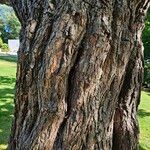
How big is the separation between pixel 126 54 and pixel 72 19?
2.23ft

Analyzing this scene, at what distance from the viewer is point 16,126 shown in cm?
415

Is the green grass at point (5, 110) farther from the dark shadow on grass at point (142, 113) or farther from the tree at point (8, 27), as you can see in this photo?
the tree at point (8, 27)

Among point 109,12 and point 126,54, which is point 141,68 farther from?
point 109,12

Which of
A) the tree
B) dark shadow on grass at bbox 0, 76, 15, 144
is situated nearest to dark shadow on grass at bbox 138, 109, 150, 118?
dark shadow on grass at bbox 0, 76, 15, 144

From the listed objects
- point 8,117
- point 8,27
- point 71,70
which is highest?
point 8,27

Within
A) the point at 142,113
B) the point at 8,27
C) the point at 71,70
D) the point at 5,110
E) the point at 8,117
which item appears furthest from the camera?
the point at 8,27

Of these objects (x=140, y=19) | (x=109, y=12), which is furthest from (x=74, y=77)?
(x=140, y=19)

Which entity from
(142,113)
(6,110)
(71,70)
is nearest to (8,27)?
(142,113)

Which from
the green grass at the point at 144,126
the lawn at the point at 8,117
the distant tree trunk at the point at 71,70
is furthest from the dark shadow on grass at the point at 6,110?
the distant tree trunk at the point at 71,70

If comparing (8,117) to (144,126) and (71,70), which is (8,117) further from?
(71,70)

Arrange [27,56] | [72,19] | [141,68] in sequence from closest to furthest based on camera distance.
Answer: [72,19] → [27,56] → [141,68]

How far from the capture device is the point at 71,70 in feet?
12.5

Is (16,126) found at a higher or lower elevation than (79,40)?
lower

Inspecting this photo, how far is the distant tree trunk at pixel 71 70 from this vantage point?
3.74 m
